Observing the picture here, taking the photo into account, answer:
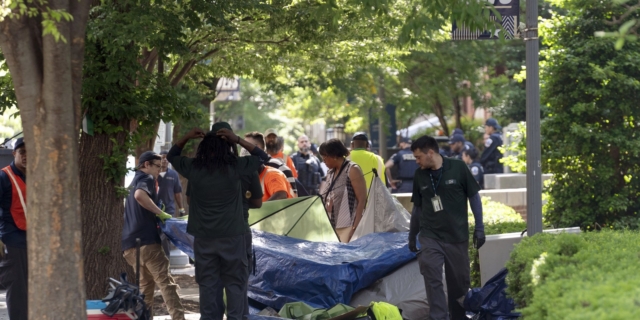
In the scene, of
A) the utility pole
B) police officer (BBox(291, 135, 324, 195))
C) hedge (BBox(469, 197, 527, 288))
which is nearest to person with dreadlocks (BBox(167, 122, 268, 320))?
the utility pole

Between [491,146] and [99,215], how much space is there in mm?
11030

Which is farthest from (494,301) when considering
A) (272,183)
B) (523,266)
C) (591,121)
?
(591,121)

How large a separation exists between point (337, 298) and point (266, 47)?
347cm

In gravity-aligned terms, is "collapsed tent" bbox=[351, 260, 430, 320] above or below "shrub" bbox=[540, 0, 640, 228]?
below

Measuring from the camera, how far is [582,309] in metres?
4.60

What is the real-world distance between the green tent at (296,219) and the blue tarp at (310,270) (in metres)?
0.49

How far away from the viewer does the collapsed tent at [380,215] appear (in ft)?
33.6

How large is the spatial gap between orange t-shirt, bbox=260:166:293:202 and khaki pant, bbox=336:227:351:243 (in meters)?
0.66

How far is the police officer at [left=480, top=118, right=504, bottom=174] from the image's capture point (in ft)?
60.1

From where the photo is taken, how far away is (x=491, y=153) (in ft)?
62.5

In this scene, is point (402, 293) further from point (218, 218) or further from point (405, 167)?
point (405, 167)

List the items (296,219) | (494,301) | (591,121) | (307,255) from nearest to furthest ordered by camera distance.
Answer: (494,301) < (307,255) < (296,219) < (591,121)

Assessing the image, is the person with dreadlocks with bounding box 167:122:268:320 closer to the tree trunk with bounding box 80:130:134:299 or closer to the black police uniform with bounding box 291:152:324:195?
the tree trunk with bounding box 80:130:134:299

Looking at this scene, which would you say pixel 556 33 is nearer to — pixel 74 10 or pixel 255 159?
pixel 255 159
